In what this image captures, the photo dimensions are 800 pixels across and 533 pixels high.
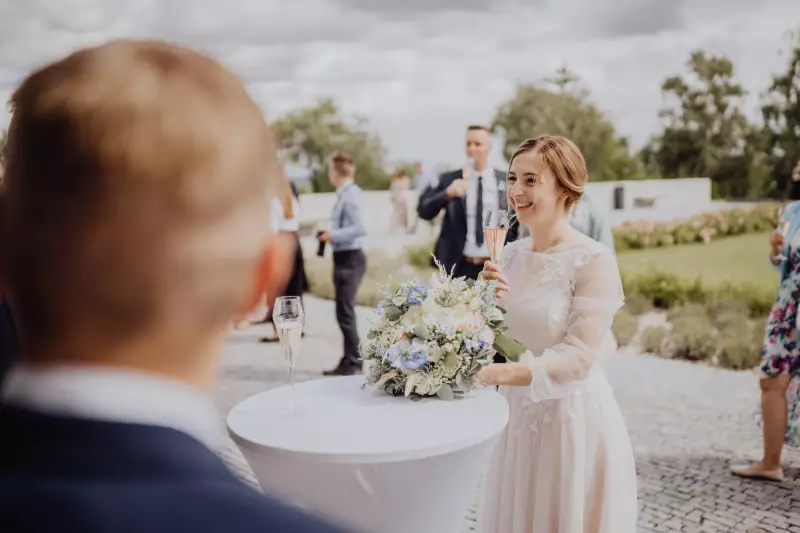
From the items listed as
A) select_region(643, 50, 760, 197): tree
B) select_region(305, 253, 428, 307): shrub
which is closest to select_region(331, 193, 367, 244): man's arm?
select_region(305, 253, 428, 307): shrub

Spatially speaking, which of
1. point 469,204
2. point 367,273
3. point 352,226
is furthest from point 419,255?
point 469,204

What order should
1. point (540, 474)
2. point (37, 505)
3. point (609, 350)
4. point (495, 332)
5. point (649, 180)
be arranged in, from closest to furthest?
point (37, 505) < point (495, 332) < point (540, 474) < point (609, 350) < point (649, 180)

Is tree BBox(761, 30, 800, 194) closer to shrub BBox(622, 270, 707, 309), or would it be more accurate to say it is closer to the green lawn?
the green lawn

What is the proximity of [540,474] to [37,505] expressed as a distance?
7.76 ft

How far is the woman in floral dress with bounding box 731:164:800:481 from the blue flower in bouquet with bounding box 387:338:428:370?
2.78 m

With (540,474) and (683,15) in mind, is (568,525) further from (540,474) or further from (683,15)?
(683,15)

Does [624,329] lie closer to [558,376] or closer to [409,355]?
[558,376]

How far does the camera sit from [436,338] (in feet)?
7.73

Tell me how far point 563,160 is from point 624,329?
6.04 metres

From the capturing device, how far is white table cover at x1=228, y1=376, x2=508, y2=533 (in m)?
2.00

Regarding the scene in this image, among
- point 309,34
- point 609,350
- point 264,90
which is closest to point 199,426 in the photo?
point 264,90

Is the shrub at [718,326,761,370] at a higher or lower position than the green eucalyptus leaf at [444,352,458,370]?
lower

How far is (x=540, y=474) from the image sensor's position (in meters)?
2.67

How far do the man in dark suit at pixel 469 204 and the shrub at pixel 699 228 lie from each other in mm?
5036
